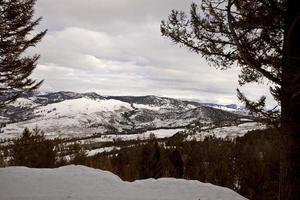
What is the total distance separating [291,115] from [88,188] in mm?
4196

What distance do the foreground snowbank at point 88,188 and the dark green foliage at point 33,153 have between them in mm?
6999

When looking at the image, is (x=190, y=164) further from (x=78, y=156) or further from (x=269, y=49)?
(x=269, y=49)

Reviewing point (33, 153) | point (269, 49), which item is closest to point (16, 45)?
point (33, 153)

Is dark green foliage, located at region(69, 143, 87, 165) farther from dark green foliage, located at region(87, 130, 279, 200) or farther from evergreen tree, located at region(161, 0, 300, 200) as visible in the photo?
evergreen tree, located at region(161, 0, 300, 200)

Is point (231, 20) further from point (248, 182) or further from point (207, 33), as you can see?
point (248, 182)

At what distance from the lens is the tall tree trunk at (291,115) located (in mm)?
7684

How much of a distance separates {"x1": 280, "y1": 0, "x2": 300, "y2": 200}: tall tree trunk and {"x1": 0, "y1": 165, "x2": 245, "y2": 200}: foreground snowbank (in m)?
1.44

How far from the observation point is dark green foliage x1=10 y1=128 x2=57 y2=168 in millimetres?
16922

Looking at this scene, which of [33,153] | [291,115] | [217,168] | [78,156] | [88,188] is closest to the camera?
[291,115]

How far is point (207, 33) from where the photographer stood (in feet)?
30.8

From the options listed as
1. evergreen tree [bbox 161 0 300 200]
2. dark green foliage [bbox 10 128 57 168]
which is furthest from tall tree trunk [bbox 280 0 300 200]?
dark green foliage [bbox 10 128 57 168]

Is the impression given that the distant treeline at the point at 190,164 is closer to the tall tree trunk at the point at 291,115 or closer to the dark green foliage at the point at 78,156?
the dark green foliage at the point at 78,156

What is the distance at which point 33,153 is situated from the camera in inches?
671

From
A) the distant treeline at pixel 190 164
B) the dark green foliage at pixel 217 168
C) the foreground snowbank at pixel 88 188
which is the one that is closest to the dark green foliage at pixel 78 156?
the distant treeline at pixel 190 164
